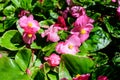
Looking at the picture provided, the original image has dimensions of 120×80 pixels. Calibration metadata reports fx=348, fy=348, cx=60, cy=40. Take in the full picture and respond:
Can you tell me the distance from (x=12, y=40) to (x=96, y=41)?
40cm

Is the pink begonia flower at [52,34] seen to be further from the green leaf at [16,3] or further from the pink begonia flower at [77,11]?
the green leaf at [16,3]

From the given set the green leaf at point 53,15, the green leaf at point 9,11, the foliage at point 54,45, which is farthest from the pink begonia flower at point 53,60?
the green leaf at point 9,11

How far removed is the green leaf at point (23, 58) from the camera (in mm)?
1536

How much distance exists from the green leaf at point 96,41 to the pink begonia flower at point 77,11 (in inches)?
4.2

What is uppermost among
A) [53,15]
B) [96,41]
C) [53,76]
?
[53,15]

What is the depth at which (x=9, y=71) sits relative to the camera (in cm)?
145

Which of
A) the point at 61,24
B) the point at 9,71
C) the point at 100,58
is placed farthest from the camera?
the point at 61,24

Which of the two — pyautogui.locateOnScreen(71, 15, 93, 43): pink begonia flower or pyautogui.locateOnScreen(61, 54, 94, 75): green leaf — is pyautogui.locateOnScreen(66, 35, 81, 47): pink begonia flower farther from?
pyautogui.locateOnScreen(61, 54, 94, 75): green leaf

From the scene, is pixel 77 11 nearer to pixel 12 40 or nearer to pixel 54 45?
pixel 54 45

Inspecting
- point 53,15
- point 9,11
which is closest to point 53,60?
point 53,15

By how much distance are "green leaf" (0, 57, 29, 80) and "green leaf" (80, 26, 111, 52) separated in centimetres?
33

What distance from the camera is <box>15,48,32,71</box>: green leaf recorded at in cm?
154

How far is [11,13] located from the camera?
5.83 ft

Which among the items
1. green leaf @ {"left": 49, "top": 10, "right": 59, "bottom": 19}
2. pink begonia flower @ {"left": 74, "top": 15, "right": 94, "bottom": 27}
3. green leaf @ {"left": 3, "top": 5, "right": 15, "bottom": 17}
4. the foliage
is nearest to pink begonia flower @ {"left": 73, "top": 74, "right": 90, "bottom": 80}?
the foliage
